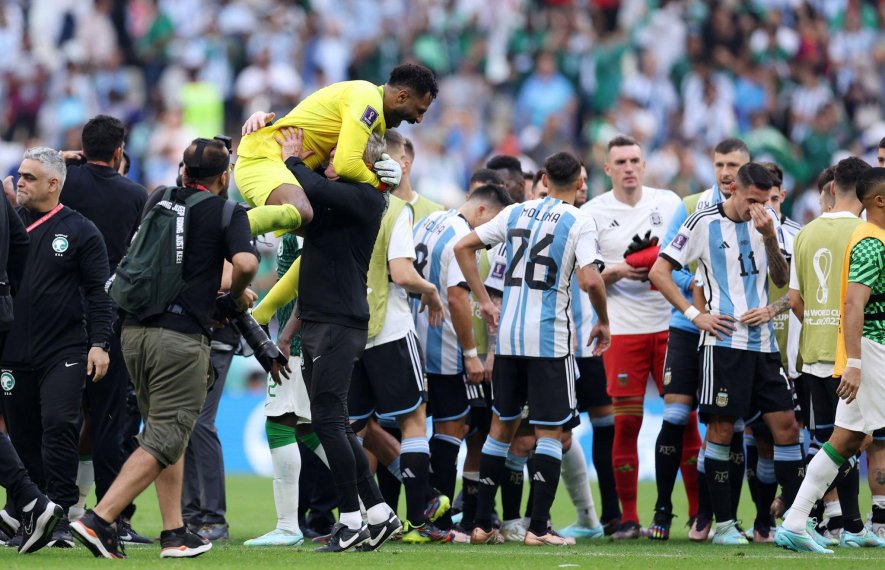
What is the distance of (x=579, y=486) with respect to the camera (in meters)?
10.7

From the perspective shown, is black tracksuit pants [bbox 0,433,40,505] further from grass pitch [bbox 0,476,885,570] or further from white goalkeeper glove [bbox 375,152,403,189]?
white goalkeeper glove [bbox 375,152,403,189]

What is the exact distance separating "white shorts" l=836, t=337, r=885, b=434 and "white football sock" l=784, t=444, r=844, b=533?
24cm

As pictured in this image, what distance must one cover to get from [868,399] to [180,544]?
433 cm

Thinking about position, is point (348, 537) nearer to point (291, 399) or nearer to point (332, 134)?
point (291, 399)

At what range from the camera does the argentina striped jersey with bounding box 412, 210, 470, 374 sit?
10.5m

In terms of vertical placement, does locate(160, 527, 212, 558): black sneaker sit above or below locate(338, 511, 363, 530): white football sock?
below

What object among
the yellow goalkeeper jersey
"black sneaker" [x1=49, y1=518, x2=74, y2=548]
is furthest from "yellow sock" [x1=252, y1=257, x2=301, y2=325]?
"black sneaker" [x1=49, y1=518, x2=74, y2=548]

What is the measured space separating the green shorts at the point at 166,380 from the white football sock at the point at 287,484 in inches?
71.8

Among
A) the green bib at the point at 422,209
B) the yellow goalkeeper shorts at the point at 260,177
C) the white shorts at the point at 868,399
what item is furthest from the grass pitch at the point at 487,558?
the green bib at the point at 422,209

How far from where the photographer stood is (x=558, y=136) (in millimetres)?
21047

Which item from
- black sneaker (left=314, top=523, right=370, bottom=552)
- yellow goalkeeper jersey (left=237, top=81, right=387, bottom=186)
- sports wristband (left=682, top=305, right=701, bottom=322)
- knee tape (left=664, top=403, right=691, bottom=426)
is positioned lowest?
black sneaker (left=314, top=523, right=370, bottom=552)

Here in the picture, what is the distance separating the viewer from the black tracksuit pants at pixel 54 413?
853 centimetres

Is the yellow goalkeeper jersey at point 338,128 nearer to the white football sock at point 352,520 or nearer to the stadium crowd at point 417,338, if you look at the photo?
the stadium crowd at point 417,338

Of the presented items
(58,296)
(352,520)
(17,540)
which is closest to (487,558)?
(352,520)
